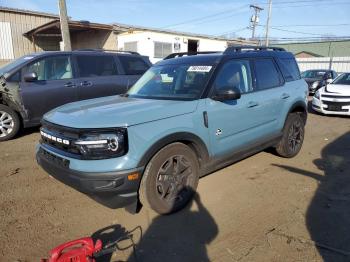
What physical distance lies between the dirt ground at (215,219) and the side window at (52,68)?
2.52m

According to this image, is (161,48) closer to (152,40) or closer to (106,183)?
(152,40)

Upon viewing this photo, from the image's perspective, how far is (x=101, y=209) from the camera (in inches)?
143

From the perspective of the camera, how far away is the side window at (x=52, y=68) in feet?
22.0

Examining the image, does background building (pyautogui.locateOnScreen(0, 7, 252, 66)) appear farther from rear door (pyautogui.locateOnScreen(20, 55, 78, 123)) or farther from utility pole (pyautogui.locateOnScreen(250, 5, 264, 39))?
utility pole (pyautogui.locateOnScreen(250, 5, 264, 39))

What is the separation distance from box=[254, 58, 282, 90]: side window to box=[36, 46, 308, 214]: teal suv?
17 mm

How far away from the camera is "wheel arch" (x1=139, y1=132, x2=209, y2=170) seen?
3112 mm

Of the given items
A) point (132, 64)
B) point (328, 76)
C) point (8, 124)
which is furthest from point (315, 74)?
point (8, 124)

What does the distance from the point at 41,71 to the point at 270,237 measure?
19.4 feet

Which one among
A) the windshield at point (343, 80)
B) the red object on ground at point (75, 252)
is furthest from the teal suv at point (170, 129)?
the windshield at point (343, 80)

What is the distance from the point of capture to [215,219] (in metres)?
3.42

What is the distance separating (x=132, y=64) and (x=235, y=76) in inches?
173

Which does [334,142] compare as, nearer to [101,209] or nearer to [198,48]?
[101,209]

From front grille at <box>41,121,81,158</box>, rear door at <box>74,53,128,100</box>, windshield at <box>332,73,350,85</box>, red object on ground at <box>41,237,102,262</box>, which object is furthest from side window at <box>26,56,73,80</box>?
windshield at <box>332,73,350,85</box>

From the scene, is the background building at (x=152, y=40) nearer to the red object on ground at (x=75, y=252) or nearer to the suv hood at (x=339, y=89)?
the suv hood at (x=339, y=89)
